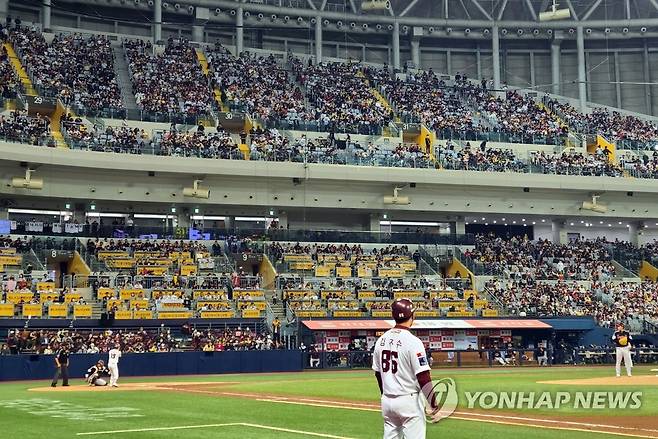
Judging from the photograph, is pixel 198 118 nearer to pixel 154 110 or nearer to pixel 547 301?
pixel 154 110

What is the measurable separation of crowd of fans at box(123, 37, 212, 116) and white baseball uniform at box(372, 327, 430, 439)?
53.0 meters

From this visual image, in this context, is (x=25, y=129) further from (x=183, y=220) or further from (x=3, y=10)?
(x=3, y=10)

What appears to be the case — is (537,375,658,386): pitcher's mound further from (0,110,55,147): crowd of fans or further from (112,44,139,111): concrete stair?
(112,44,139,111): concrete stair

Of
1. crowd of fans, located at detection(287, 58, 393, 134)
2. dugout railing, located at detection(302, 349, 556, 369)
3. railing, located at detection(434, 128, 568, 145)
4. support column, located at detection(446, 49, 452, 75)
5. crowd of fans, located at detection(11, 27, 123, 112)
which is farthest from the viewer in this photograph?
support column, located at detection(446, 49, 452, 75)

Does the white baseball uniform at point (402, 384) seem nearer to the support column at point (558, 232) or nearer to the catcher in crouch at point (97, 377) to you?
the catcher in crouch at point (97, 377)

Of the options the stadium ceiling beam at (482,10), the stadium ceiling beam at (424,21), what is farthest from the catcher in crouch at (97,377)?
the stadium ceiling beam at (482,10)

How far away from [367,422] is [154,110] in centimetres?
4694

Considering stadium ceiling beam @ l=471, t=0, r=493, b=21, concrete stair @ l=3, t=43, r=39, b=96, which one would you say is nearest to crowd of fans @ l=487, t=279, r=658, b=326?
stadium ceiling beam @ l=471, t=0, r=493, b=21

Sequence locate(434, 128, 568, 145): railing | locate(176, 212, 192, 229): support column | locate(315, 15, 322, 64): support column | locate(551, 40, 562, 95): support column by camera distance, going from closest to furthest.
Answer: locate(176, 212, 192, 229): support column
locate(434, 128, 568, 145): railing
locate(315, 15, 322, 64): support column
locate(551, 40, 562, 95): support column

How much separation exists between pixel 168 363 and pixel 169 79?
3094 centimetres

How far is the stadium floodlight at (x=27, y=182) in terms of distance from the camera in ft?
174

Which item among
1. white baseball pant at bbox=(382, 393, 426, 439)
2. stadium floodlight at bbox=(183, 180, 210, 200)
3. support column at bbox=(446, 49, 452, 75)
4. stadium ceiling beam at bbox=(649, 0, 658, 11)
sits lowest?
white baseball pant at bbox=(382, 393, 426, 439)

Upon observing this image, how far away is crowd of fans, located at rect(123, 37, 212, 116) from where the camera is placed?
61.5 m

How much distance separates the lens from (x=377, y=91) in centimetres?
7225
